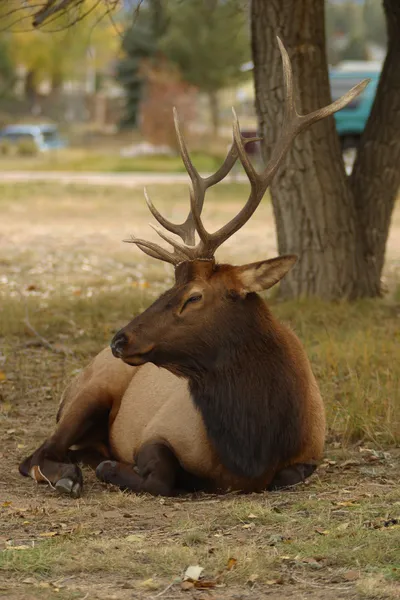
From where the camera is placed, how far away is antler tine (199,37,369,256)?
6.21 m

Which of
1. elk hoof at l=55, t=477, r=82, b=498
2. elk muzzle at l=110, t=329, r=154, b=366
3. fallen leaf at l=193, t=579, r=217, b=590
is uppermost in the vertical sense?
elk muzzle at l=110, t=329, r=154, b=366

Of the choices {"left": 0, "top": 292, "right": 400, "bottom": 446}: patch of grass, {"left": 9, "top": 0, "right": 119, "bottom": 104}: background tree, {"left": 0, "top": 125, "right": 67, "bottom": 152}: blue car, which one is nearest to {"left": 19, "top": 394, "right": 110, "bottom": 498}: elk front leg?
{"left": 0, "top": 292, "right": 400, "bottom": 446}: patch of grass

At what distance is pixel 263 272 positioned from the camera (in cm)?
597

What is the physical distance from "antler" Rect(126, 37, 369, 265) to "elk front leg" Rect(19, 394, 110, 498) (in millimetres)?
977

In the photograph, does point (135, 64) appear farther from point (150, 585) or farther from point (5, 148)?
point (150, 585)

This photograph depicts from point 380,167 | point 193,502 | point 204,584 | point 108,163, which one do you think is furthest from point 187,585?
point 108,163

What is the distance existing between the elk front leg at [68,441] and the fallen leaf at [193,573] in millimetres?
1669

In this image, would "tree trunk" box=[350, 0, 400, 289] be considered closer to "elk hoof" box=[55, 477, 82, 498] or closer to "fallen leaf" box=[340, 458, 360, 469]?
"fallen leaf" box=[340, 458, 360, 469]

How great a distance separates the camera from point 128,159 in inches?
1612

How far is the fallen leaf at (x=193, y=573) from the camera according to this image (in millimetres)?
4508

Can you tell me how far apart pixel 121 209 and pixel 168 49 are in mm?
28969

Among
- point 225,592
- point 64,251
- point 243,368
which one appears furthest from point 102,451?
point 64,251

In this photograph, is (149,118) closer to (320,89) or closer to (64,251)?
(64,251)

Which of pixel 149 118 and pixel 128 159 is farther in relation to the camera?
pixel 149 118
